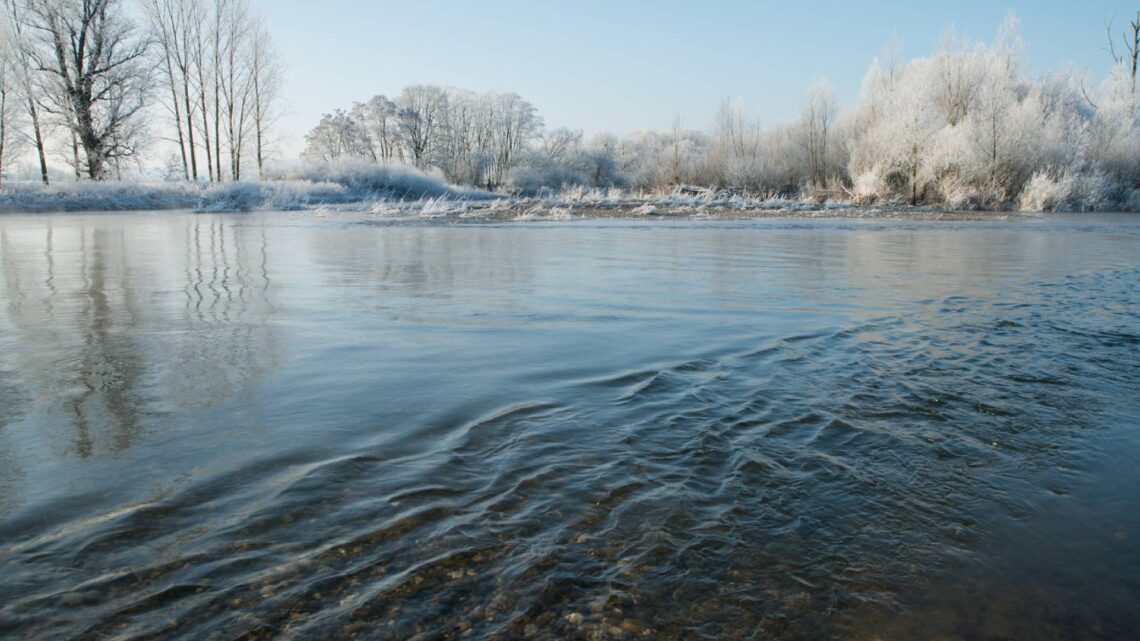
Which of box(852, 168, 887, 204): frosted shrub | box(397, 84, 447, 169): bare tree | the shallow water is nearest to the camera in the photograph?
the shallow water

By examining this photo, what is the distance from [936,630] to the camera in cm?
150

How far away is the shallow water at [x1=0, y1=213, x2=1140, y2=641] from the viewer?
1.55 metres

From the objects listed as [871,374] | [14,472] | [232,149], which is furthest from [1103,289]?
[232,149]

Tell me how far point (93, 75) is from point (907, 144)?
33352 mm

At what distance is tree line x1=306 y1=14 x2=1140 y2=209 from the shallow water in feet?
93.9

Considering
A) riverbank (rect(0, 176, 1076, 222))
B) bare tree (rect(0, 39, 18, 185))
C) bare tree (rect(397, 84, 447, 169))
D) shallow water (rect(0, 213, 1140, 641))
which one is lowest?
shallow water (rect(0, 213, 1140, 641))

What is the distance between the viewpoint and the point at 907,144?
31453 millimetres

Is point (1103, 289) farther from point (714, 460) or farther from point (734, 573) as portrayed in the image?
point (734, 573)

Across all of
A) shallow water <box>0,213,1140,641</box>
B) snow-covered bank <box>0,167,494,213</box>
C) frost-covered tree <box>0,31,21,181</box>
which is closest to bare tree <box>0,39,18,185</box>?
frost-covered tree <box>0,31,21,181</box>

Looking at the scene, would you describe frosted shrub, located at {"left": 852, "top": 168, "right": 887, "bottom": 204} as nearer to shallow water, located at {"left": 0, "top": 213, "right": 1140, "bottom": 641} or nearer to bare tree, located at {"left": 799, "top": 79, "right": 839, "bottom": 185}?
bare tree, located at {"left": 799, "top": 79, "right": 839, "bottom": 185}

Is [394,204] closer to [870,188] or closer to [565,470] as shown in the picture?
[870,188]

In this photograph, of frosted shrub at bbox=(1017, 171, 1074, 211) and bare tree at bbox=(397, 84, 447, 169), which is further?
bare tree at bbox=(397, 84, 447, 169)

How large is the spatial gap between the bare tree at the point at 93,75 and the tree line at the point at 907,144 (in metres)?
9.76

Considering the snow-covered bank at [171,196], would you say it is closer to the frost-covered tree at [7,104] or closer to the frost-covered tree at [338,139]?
the frost-covered tree at [7,104]
